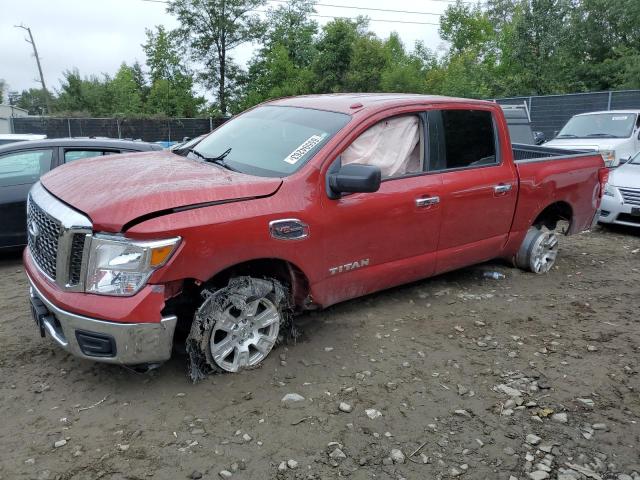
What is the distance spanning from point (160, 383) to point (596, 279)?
15.3ft

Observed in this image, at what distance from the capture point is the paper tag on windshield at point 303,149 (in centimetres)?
374

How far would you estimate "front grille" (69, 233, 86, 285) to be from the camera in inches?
116

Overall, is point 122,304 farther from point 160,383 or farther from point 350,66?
point 350,66

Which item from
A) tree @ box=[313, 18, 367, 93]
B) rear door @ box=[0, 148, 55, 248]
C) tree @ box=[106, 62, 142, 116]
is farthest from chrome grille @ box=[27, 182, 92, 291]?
tree @ box=[106, 62, 142, 116]

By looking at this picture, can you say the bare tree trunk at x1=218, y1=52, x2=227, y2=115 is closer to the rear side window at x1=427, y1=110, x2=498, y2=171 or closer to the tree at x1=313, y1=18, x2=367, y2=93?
the tree at x1=313, y1=18, x2=367, y2=93

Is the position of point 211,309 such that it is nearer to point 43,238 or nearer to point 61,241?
point 61,241

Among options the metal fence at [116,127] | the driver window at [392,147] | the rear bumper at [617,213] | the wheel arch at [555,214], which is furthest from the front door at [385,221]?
the metal fence at [116,127]

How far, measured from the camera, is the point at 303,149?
379 cm

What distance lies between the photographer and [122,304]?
2.93m

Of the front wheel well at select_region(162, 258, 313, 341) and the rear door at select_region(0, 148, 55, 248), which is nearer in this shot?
the front wheel well at select_region(162, 258, 313, 341)

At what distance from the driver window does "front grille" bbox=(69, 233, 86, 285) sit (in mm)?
1869

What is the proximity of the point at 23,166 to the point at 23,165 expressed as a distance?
1 centimetres

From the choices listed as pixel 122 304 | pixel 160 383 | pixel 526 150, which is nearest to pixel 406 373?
pixel 160 383

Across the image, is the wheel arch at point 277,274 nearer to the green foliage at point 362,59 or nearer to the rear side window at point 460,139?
the rear side window at point 460,139
